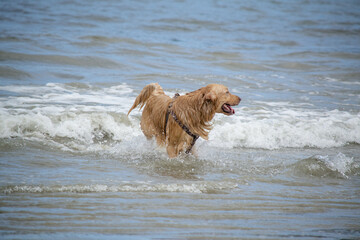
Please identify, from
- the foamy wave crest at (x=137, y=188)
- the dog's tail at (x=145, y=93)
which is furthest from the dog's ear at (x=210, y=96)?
the dog's tail at (x=145, y=93)

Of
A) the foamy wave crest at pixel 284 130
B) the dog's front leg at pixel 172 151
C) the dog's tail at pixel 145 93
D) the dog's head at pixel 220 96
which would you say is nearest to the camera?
the dog's head at pixel 220 96

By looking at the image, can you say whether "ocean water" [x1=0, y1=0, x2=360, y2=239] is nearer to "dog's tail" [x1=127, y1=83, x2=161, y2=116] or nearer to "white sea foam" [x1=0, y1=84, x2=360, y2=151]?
"white sea foam" [x1=0, y1=84, x2=360, y2=151]

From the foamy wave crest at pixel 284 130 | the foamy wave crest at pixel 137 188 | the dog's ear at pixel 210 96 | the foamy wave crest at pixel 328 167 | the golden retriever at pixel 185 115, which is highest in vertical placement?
the dog's ear at pixel 210 96

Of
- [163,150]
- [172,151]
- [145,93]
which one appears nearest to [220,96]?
[172,151]

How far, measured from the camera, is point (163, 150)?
677 centimetres

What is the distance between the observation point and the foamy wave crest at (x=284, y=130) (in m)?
8.40

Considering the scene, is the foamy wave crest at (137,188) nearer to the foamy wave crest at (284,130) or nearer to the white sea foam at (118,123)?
the white sea foam at (118,123)

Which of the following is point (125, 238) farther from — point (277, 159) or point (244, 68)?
point (244, 68)

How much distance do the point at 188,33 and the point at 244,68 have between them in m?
8.43

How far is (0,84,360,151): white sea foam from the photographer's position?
312 inches

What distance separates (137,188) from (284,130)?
4.78m

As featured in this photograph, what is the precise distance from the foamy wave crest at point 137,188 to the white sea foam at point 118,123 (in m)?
2.19

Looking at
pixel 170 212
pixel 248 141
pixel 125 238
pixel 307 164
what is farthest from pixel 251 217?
pixel 248 141

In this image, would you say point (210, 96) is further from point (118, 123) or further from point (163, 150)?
point (118, 123)
